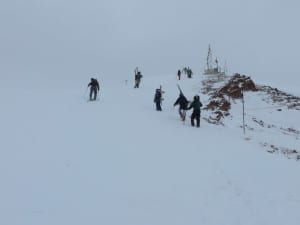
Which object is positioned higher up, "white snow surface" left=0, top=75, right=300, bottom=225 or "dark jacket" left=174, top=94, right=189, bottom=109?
"dark jacket" left=174, top=94, right=189, bottom=109

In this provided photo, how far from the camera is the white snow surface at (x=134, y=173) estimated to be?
10.5 m

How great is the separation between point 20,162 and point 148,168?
14.3 ft

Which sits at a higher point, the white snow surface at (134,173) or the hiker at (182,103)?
the hiker at (182,103)

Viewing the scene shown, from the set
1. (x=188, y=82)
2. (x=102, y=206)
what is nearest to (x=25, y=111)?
(x=102, y=206)

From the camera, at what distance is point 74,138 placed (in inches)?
691

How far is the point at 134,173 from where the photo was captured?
44.2ft

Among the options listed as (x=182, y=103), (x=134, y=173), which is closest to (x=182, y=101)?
(x=182, y=103)

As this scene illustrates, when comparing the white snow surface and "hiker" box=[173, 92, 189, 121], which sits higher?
"hiker" box=[173, 92, 189, 121]

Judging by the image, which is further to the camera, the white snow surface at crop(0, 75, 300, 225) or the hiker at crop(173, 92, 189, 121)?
the hiker at crop(173, 92, 189, 121)

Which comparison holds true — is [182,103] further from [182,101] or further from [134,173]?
[134,173]

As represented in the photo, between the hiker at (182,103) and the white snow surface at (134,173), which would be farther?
the hiker at (182,103)

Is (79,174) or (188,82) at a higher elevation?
(188,82)

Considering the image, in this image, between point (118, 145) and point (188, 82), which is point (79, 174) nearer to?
point (118, 145)

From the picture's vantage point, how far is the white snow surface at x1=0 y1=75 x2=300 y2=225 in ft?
34.3
